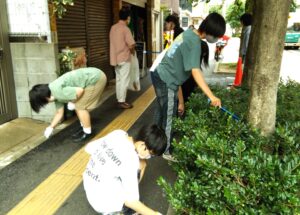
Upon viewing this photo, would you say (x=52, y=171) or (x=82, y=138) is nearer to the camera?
(x=52, y=171)

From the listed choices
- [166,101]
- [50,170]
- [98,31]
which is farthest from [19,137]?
[98,31]

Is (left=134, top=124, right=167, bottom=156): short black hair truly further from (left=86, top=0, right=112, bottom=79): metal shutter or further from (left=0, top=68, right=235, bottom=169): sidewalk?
(left=86, top=0, right=112, bottom=79): metal shutter

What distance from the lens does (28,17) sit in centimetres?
517

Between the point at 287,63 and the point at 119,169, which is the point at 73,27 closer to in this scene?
the point at 119,169

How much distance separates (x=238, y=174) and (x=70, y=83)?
2885 mm

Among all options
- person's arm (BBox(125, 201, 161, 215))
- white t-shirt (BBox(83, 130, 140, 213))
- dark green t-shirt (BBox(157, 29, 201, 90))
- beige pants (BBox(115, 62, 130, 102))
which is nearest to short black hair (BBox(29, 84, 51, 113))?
dark green t-shirt (BBox(157, 29, 201, 90))

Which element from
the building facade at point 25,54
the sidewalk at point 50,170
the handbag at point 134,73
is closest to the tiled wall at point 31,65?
the building facade at point 25,54

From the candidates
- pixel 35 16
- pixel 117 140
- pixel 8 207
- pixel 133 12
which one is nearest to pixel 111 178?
pixel 117 140

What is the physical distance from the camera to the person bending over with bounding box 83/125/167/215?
238 cm

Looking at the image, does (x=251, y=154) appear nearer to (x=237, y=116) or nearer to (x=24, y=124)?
(x=237, y=116)

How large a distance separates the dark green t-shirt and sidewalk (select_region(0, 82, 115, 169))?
2.27 m

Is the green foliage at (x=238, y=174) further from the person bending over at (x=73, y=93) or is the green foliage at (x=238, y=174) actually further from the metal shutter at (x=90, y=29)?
the metal shutter at (x=90, y=29)

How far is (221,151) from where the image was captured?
2.44 metres

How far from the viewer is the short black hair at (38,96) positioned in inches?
155
